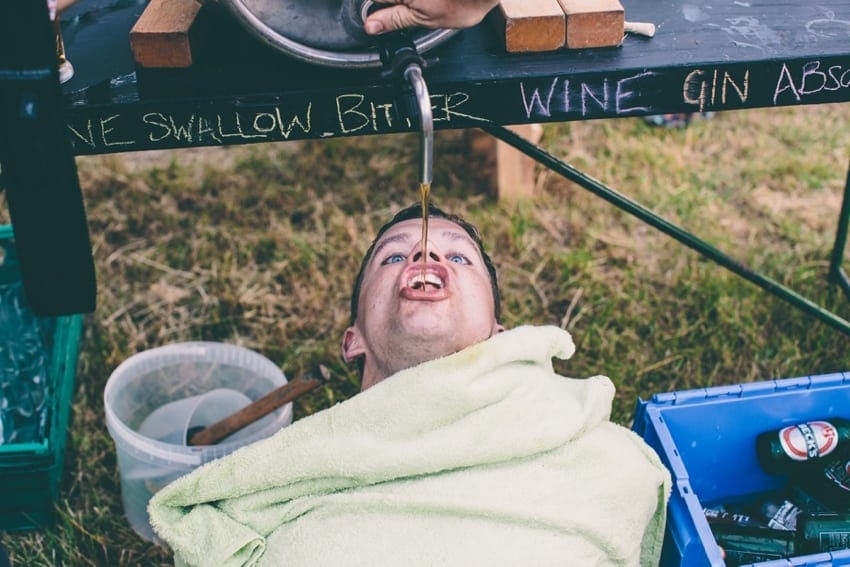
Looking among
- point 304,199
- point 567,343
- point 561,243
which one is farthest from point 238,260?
point 567,343

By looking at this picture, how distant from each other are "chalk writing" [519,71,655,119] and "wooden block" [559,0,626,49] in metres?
0.10

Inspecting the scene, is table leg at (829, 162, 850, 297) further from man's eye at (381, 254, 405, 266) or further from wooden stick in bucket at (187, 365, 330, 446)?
wooden stick in bucket at (187, 365, 330, 446)

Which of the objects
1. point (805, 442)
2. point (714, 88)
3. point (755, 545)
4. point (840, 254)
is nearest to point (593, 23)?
point (714, 88)

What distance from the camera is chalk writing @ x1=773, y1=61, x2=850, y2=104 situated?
5.96 ft

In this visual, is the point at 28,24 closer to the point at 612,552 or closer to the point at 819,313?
the point at 612,552

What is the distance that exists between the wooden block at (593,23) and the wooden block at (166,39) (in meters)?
0.72

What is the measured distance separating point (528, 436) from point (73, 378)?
59.4 inches

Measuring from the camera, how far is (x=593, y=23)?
1812 mm

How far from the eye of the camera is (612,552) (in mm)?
1693

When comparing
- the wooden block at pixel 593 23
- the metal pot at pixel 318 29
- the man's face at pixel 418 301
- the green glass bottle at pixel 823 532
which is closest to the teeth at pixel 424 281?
the man's face at pixel 418 301

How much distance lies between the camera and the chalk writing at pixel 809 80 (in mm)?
1815

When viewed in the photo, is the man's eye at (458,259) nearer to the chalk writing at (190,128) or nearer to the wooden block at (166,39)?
the chalk writing at (190,128)

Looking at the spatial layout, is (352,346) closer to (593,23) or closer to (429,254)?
(429,254)

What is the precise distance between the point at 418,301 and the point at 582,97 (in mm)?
501
